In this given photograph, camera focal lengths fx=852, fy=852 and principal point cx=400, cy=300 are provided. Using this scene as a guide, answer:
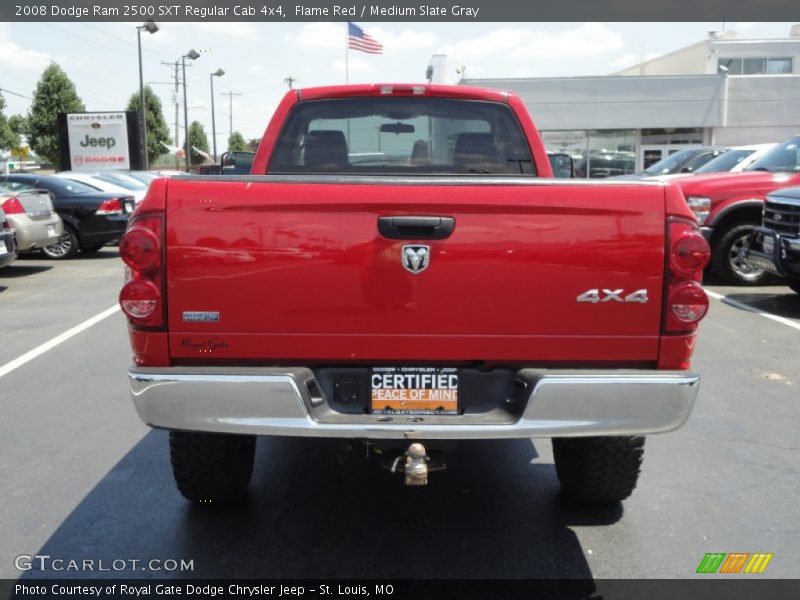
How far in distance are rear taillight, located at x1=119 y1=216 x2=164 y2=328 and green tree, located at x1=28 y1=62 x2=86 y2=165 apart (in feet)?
196

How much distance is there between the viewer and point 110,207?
15281 mm

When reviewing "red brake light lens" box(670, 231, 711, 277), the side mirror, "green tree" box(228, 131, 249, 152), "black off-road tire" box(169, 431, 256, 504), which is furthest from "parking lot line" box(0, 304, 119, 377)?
"green tree" box(228, 131, 249, 152)

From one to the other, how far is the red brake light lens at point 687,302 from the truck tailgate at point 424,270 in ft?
0.24

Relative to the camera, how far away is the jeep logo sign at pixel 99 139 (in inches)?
1300

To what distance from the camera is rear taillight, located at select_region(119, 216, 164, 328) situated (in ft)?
10.5

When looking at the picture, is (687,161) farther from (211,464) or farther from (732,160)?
(211,464)

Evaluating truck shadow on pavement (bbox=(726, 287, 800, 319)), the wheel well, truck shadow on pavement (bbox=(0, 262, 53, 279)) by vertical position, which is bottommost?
truck shadow on pavement (bbox=(0, 262, 53, 279))

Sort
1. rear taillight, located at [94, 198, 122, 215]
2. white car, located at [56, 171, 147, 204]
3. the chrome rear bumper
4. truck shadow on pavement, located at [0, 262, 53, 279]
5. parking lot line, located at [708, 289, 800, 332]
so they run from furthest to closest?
1. white car, located at [56, 171, 147, 204]
2. rear taillight, located at [94, 198, 122, 215]
3. truck shadow on pavement, located at [0, 262, 53, 279]
4. parking lot line, located at [708, 289, 800, 332]
5. the chrome rear bumper

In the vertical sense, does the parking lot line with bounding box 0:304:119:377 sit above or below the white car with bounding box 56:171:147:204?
below

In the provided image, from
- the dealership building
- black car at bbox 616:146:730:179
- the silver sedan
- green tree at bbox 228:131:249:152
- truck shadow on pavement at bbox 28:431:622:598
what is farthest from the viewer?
green tree at bbox 228:131:249:152

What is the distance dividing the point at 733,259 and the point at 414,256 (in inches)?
362

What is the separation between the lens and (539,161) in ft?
16.4

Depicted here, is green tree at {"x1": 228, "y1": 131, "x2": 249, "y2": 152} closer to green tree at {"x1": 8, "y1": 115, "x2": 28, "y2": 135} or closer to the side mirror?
green tree at {"x1": 8, "y1": 115, "x2": 28, "y2": 135}

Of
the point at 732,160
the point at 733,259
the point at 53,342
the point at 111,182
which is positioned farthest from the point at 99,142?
the point at 733,259
